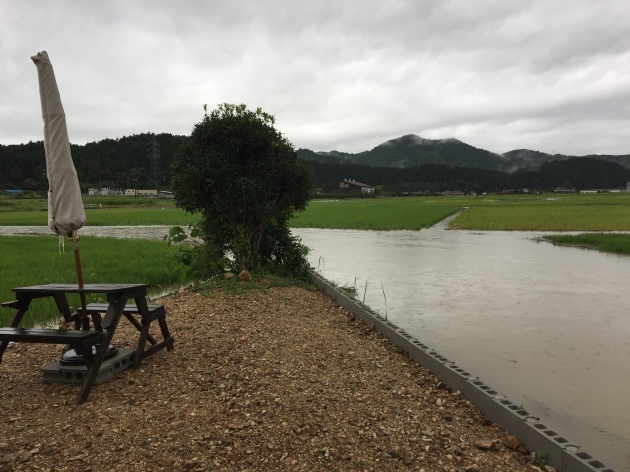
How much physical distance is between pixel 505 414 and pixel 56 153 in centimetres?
393

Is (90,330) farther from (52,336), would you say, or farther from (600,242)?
(600,242)

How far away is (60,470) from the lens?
264 cm

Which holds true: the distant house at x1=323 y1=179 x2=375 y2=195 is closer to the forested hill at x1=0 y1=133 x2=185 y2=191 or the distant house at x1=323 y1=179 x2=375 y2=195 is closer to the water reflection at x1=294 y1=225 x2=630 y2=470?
the forested hill at x1=0 y1=133 x2=185 y2=191

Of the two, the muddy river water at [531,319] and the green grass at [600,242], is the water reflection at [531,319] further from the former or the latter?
the green grass at [600,242]

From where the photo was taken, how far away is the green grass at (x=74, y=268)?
7.34 meters

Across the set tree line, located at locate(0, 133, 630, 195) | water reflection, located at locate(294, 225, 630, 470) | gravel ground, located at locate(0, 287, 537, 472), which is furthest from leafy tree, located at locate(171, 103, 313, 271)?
tree line, located at locate(0, 133, 630, 195)

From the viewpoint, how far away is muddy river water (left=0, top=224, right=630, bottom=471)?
3.87 metres

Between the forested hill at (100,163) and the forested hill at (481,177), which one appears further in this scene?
the forested hill at (481,177)

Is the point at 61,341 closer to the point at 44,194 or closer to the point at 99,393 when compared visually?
the point at 99,393

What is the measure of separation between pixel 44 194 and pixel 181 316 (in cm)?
9255

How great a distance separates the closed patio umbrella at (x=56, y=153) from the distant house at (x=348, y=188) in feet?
364

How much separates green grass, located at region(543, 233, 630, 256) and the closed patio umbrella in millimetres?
15792

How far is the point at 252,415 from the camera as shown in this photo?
10.7ft

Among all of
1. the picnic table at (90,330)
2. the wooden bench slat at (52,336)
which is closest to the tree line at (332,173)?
the picnic table at (90,330)
